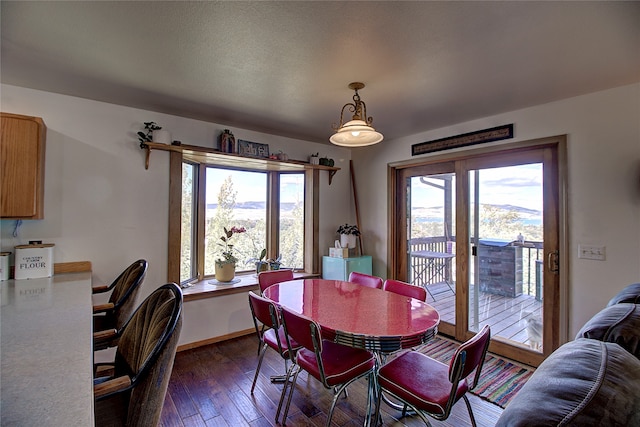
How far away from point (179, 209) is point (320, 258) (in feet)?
6.29

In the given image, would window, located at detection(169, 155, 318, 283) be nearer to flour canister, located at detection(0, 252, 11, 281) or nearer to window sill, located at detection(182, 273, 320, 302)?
window sill, located at detection(182, 273, 320, 302)

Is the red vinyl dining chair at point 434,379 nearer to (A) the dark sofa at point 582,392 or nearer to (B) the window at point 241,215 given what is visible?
(A) the dark sofa at point 582,392

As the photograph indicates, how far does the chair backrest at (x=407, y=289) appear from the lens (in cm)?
226

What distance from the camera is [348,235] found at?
3.96 metres

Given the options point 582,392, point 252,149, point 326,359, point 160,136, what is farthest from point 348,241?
point 582,392

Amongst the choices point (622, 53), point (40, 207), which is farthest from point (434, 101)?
point (40, 207)

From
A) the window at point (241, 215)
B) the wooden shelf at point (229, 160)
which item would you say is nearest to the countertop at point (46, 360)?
the window at point (241, 215)

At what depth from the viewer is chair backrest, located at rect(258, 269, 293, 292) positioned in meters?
2.75

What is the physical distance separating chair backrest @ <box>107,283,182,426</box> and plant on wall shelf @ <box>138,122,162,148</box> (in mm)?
1972

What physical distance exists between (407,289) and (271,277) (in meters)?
1.29

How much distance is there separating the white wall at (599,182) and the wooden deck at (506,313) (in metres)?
0.36

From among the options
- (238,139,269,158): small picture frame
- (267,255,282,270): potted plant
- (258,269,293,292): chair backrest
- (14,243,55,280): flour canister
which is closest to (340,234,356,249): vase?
(267,255,282,270): potted plant

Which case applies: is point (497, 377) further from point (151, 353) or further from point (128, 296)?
point (128, 296)

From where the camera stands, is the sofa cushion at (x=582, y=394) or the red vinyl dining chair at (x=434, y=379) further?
the red vinyl dining chair at (x=434, y=379)
